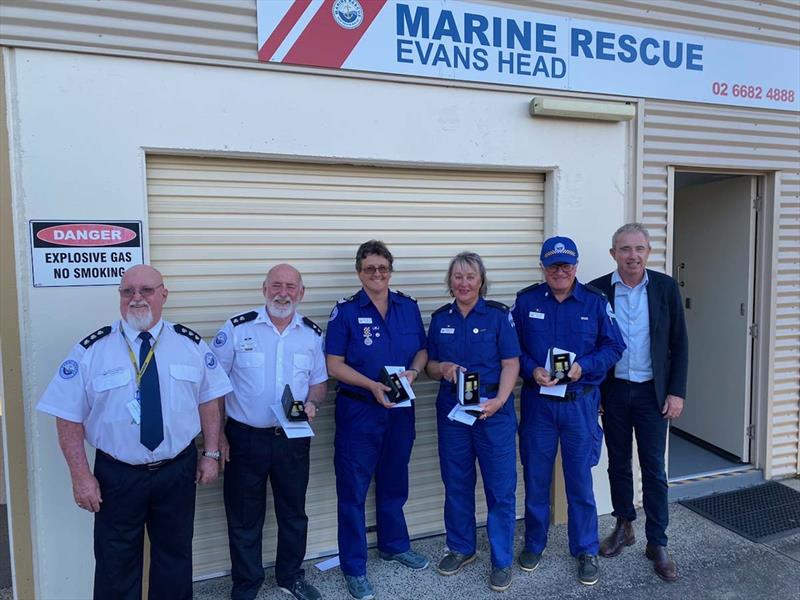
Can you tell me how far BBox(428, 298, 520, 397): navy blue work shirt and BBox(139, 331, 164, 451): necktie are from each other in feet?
5.12

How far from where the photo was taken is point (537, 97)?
12.8 feet

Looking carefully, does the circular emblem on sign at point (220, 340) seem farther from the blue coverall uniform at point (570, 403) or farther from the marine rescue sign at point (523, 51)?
the blue coverall uniform at point (570, 403)

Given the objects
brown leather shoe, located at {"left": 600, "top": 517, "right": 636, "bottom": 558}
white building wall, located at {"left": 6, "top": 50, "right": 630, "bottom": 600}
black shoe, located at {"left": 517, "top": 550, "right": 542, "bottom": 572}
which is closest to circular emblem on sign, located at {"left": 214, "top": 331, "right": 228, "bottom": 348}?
white building wall, located at {"left": 6, "top": 50, "right": 630, "bottom": 600}

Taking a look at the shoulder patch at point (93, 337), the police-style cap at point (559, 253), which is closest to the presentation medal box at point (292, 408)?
the shoulder patch at point (93, 337)

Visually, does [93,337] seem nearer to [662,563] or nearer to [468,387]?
[468,387]

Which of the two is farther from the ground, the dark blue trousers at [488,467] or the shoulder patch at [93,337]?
the shoulder patch at [93,337]

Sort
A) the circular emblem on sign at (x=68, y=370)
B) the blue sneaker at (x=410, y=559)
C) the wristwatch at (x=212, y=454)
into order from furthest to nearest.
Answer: the blue sneaker at (x=410, y=559)
the wristwatch at (x=212, y=454)
the circular emblem on sign at (x=68, y=370)

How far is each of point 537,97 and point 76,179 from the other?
282 cm

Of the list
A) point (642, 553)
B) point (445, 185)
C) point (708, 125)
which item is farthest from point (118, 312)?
point (708, 125)

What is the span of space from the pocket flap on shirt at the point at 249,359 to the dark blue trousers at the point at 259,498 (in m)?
0.34

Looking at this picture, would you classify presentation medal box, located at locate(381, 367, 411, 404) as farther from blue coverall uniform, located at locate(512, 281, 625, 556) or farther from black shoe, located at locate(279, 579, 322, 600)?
black shoe, located at locate(279, 579, 322, 600)

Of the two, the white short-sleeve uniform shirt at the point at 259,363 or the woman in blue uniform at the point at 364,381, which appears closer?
the white short-sleeve uniform shirt at the point at 259,363

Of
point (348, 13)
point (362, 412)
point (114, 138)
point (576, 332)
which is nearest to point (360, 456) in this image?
point (362, 412)

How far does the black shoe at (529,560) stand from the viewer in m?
3.59
